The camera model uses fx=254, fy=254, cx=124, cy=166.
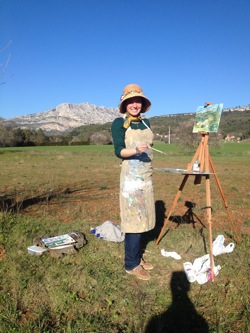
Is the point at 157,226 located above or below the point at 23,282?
below

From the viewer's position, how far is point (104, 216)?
267 inches

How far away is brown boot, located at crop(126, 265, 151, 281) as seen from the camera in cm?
348

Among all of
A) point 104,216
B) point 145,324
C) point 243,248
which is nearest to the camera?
point 145,324

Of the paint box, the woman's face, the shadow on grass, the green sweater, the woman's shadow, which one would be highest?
the woman's face

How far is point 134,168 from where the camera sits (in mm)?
3270

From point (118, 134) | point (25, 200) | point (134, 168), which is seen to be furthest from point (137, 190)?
point (25, 200)

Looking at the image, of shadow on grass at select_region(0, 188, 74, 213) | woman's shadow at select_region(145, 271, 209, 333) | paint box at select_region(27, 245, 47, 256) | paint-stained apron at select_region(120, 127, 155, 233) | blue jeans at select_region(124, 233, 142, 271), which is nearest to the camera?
woman's shadow at select_region(145, 271, 209, 333)

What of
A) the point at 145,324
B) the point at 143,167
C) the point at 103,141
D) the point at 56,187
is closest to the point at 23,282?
the point at 145,324

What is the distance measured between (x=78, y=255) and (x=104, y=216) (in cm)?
280

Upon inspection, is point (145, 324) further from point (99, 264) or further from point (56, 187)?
point (56, 187)

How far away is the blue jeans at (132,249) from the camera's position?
342cm

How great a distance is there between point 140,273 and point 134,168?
148cm

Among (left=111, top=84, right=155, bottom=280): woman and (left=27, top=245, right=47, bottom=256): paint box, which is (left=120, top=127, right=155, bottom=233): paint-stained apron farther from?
(left=27, top=245, right=47, bottom=256): paint box

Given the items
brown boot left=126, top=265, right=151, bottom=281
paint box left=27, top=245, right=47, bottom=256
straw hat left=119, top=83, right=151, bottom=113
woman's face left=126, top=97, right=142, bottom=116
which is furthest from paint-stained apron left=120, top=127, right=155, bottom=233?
paint box left=27, top=245, right=47, bottom=256
